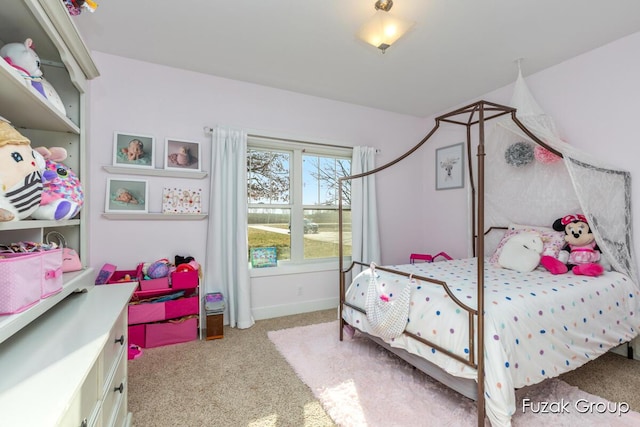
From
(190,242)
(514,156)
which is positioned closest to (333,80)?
(514,156)

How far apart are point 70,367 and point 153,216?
226 centimetres

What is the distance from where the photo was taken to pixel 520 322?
1683mm

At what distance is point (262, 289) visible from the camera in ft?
11.2

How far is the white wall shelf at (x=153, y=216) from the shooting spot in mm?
2758

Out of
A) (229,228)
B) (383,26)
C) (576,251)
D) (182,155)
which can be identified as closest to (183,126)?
(182,155)

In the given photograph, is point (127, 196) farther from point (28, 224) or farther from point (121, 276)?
point (28, 224)

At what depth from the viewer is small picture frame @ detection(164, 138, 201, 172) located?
2.95 meters

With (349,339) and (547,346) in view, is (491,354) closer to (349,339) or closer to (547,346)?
(547,346)

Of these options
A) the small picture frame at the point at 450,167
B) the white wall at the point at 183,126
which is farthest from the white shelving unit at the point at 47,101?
the small picture frame at the point at 450,167

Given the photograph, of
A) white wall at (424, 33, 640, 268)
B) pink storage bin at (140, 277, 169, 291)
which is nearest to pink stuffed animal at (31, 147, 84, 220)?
pink storage bin at (140, 277, 169, 291)

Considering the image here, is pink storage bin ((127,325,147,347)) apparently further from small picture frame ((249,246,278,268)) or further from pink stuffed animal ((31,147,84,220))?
pink stuffed animal ((31,147,84,220))

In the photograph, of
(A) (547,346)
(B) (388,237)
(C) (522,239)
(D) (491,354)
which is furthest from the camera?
(B) (388,237)

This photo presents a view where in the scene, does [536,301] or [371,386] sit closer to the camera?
[536,301]

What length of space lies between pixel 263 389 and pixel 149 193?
80.0 inches
